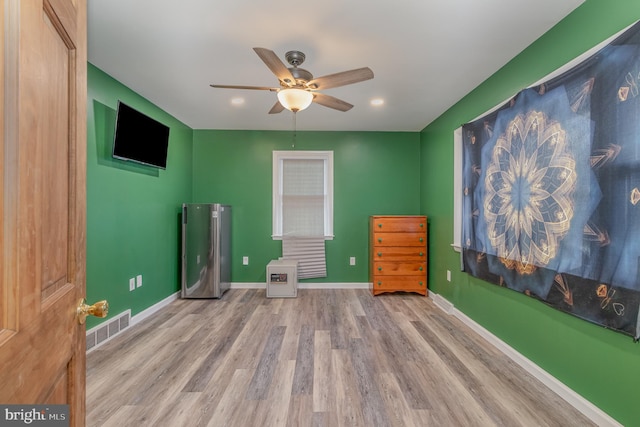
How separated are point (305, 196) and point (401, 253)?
170cm

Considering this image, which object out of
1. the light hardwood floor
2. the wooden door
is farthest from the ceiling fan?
the light hardwood floor

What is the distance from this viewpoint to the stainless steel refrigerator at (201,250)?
3.71 m

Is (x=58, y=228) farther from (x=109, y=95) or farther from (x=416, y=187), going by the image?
(x=416, y=187)

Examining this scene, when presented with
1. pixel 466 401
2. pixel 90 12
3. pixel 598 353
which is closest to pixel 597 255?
pixel 598 353

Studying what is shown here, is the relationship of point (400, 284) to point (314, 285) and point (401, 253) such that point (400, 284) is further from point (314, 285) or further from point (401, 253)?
point (314, 285)

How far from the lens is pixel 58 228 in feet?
2.36

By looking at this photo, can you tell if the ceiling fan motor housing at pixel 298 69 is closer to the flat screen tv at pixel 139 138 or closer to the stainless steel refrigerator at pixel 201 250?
the flat screen tv at pixel 139 138

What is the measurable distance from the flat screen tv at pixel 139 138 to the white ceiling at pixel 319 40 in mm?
314

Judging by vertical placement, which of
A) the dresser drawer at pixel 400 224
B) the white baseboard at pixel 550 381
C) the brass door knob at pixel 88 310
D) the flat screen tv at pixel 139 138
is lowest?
the white baseboard at pixel 550 381

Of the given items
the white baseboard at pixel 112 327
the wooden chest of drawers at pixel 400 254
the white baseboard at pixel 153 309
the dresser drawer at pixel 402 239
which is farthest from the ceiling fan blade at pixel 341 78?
the white baseboard at pixel 153 309

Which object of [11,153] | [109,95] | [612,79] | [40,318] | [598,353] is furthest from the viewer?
[109,95]

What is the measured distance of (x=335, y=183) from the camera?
14.4 ft

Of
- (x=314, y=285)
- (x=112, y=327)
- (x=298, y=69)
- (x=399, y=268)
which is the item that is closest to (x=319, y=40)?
(x=298, y=69)

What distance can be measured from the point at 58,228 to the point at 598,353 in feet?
8.47
